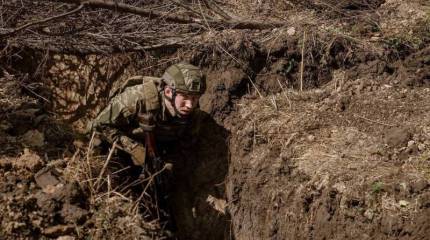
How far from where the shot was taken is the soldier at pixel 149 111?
4.37m

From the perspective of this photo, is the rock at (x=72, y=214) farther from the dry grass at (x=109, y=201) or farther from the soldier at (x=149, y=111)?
the soldier at (x=149, y=111)

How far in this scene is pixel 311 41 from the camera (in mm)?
5281

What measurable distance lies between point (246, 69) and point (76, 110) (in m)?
1.76

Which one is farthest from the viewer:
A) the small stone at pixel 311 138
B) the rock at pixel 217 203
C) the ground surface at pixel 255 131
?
the rock at pixel 217 203

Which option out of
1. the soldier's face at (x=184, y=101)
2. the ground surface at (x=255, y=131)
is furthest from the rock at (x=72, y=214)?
the soldier's face at (x=184, y=101)

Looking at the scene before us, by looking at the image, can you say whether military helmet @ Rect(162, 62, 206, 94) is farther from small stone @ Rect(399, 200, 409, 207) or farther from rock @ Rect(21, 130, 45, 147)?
small stone @ Rect(399, 200, 409, 207)

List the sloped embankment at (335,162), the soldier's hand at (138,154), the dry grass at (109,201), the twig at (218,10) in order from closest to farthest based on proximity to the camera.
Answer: the sloped embankment at (335,162) → the dry grass at (109,201) → the soldier's hand at (138,154) → the twig at (218,10)

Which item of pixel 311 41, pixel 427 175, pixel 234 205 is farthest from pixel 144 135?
pixel 427 175

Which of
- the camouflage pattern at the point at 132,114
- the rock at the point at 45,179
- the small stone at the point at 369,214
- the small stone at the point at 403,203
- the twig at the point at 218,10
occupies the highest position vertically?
the twig at the point at 218,10

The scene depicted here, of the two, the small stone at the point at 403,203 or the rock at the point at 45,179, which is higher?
the rock at the point at 45,179

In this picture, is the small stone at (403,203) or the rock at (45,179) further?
Result: the rock at (45,179)

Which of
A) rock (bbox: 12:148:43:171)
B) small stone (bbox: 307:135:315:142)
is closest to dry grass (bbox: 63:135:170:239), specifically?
rock (bbox: 12:148:43:171)

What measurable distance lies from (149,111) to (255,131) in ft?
Result: 3.44

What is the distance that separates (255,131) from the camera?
4.93 meters
